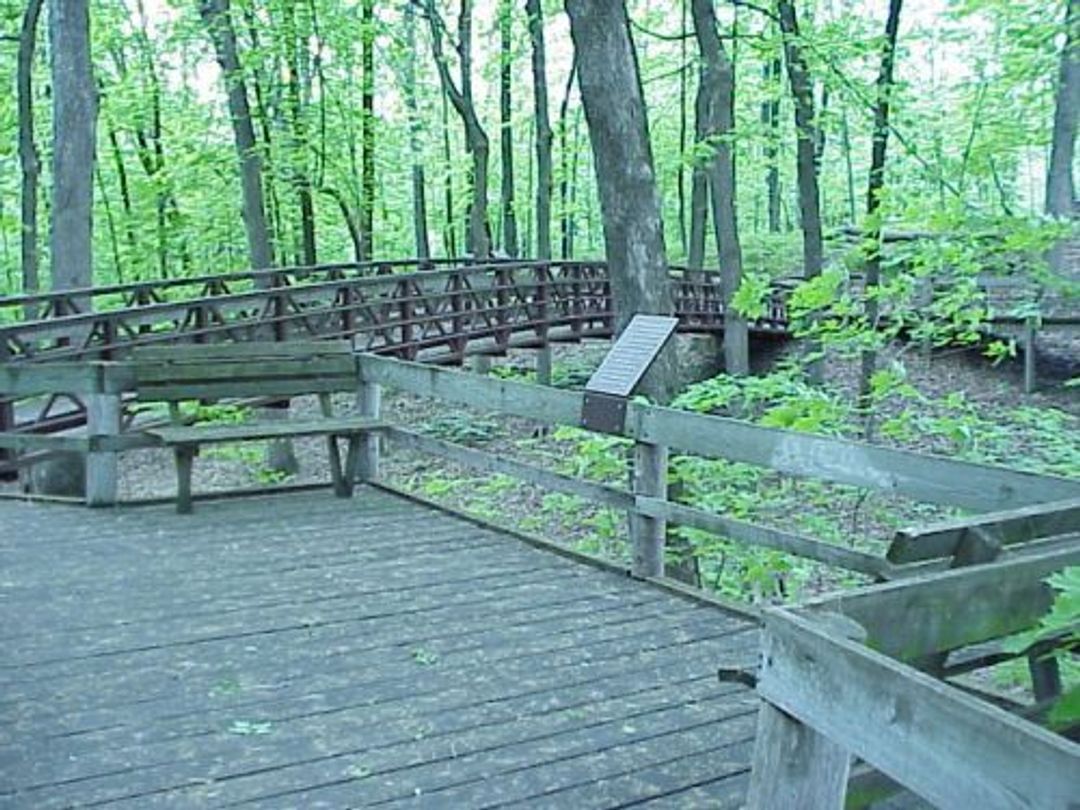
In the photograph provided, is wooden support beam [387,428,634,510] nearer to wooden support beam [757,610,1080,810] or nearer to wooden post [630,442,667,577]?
wooden post [630,442,667,577]

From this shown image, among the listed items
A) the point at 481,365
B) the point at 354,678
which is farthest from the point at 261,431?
the point at 481,365

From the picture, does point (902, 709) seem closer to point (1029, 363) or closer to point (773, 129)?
point (1029, 363)

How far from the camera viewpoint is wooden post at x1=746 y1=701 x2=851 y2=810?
1.83 meters

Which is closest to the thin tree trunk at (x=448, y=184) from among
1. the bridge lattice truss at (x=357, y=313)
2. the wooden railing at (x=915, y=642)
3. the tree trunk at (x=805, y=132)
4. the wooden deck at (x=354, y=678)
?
the bridge lattice truss at (x=357, y=313)

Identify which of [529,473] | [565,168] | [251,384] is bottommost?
[529,473]

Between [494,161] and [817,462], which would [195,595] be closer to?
[817,462]

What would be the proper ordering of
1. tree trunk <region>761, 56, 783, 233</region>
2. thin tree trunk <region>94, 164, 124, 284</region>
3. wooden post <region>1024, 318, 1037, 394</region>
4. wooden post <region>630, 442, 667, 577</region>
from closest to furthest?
1. wooden post <region>630, 442, 667, 577</region>
2. wooden post <region>1024, 318, 1037, 394</region>
3. tree trunk <region>761, 56, 783, 233</region>
4. thin tree trunk <region>94, 164, 124, 284</region>

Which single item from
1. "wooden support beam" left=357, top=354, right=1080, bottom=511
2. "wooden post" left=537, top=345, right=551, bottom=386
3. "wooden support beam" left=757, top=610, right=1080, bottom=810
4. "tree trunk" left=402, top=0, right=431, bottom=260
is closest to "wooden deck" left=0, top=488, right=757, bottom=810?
"wooden support beam" left=357, top=354, right=1080, bottom=511

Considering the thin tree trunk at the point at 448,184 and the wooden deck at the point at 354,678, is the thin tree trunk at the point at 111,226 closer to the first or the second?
the thin tree trunk at the point at 448,184

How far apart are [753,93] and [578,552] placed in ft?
78.4

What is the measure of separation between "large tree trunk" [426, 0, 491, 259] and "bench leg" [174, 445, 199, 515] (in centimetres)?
1402

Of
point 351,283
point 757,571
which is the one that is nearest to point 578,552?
point 757,571

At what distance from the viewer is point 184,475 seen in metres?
6.60

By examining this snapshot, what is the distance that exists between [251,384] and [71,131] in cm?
674
